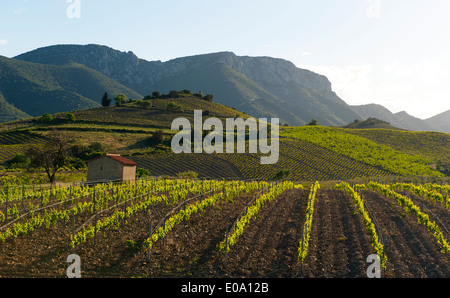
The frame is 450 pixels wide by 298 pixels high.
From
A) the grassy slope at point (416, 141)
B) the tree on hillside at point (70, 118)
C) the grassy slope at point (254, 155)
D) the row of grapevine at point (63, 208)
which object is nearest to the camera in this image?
the row of grapevine at point (63, 208)

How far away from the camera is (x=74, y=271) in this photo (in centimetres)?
1362

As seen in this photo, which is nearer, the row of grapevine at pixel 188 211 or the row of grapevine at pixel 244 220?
the row of grapevine at pixel 244 220

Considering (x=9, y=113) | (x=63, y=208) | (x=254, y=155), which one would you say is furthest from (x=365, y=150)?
(x=9, y=113)

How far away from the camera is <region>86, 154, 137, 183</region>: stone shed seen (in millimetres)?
40281

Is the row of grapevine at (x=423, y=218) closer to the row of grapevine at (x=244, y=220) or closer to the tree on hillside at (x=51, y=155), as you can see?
the row of grapevine at (x=244, y=220)

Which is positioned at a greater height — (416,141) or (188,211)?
(416,141)

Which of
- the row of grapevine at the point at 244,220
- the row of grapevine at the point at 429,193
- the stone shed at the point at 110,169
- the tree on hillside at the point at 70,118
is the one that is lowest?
the row of grapevine at the point at 429,193

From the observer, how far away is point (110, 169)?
40812mm

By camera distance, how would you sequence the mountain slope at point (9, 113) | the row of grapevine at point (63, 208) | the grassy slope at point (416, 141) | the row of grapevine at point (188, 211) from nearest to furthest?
the row of grapevine at point (188, 211) → the row of grapevine at point (63, 208) → the grassy slope at point (416, 141) → the mountain slope at point (9, 113)

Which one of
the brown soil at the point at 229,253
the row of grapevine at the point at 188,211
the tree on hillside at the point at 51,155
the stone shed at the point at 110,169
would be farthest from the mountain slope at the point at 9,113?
the brown soil at the point at 229,253

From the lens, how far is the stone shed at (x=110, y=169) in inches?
1586

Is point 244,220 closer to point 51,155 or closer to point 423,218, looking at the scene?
point 423,218

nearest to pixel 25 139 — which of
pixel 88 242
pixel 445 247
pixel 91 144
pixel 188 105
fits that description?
pixel 91 144

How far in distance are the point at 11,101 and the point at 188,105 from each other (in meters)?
114
